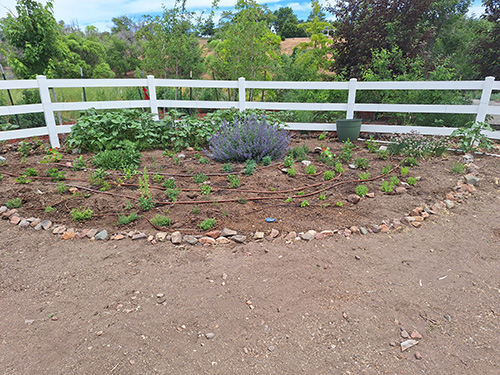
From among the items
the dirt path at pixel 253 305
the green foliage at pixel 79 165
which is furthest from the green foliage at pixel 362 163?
the green foliage at pixel 79 165

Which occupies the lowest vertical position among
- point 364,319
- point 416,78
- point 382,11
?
point 364,319

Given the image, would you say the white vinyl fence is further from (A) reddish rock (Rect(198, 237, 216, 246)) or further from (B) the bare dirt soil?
(A) reddish rock (Rect(198, 237, 216, 246))

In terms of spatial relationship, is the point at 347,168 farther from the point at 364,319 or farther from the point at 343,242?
the point at 364,319

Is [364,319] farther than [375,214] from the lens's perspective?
No

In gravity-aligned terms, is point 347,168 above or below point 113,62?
below

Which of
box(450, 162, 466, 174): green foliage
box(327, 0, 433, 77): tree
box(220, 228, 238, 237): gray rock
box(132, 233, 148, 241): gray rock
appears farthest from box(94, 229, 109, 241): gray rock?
box(327, 0, 433, 77): tree

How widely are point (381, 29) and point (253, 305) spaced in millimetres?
8711

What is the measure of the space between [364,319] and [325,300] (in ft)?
0.97

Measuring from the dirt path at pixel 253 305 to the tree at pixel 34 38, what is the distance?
6381mm

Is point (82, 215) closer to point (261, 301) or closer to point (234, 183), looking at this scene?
point (234, 183)

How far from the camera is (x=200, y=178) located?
4617mm

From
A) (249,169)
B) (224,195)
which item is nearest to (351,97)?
(249,169)

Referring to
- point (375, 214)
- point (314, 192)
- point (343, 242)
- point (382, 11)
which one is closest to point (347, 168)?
point (314, 192)

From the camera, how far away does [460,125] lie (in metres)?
7.57
